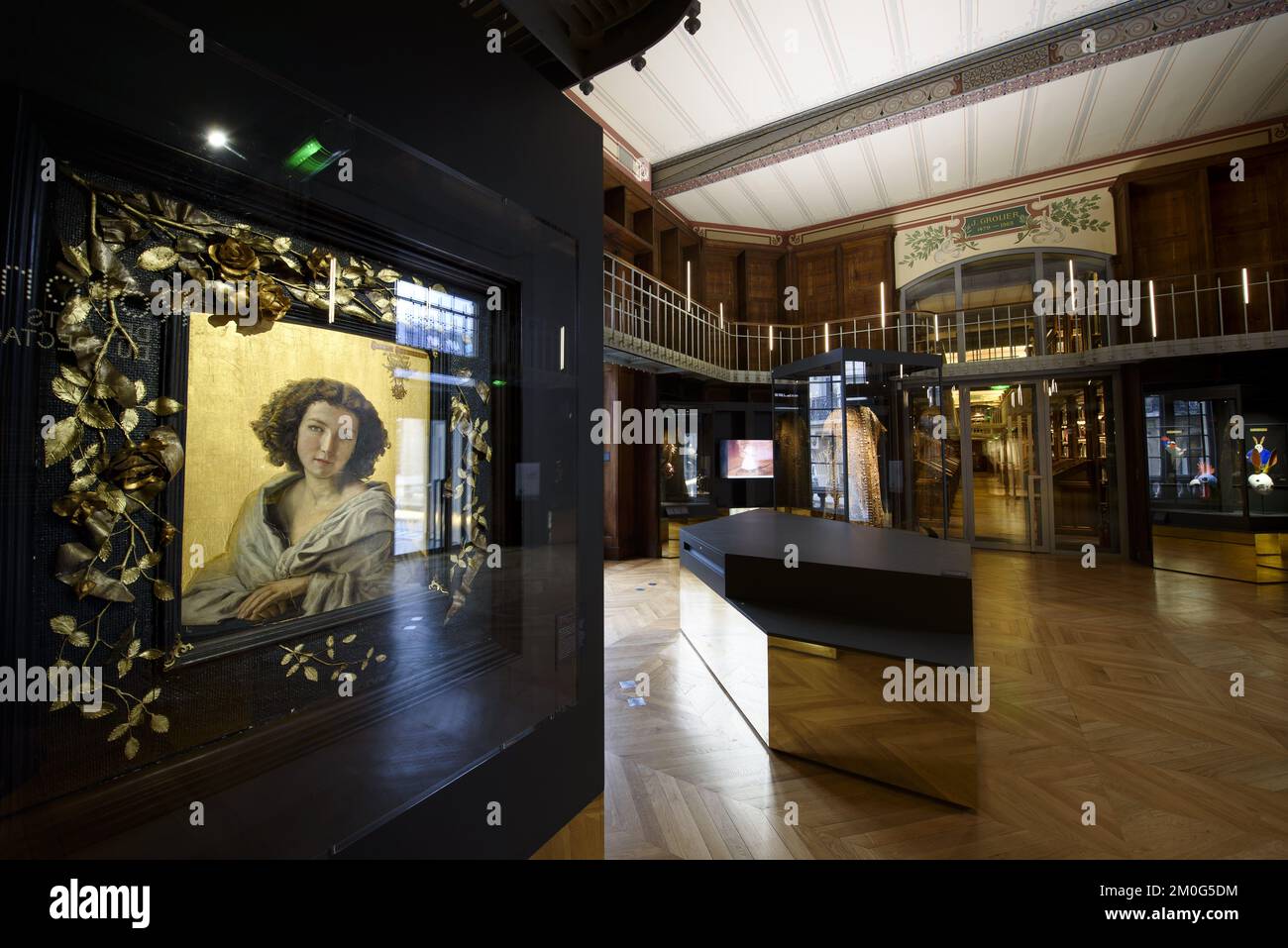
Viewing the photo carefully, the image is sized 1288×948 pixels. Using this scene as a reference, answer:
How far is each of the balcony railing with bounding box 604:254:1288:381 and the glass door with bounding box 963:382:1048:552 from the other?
64 centimetres

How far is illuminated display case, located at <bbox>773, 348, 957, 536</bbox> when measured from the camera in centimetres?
566

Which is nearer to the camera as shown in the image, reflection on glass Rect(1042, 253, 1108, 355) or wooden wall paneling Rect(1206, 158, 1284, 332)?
wooden wall paneling Rect(1206, 158, 1284, 332)

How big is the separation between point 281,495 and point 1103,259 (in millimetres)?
9884

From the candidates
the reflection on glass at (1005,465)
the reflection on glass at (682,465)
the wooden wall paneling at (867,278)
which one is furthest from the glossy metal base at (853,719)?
the wooden wall paneling at (867,278)

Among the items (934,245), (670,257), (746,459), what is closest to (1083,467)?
(934,245)

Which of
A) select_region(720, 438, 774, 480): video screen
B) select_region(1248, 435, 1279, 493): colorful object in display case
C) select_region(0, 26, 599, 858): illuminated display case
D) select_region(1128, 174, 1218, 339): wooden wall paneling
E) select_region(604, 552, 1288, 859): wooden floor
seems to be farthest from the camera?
select_region(720, 438, 774, 480): video screen

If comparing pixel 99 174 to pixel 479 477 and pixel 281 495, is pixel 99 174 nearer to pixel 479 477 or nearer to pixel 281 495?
pixel 281 495

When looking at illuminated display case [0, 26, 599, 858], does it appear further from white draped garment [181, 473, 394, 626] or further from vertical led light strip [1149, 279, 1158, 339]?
vertical led light strip [1149, 279, 1158, 339]

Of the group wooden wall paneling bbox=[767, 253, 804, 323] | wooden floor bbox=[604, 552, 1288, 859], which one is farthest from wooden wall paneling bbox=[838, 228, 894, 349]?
wooden floor bbox=[604, 552, 1288, 859]

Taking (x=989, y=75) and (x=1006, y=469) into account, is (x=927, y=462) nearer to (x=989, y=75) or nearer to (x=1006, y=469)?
(x=1006, y=469)

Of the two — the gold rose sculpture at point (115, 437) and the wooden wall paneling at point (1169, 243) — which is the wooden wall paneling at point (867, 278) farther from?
the gold rose sculpture at point (115, 437)

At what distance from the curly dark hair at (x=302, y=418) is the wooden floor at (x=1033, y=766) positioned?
1523 mm
